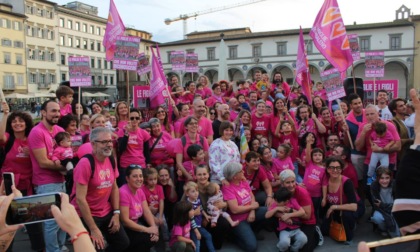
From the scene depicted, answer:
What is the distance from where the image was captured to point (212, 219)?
534 cm

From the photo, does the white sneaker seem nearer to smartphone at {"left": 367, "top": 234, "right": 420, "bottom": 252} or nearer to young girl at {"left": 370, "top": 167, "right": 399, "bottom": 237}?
young girl at {"left": 370, "top": 167, "right": 399, "bottom": 237}

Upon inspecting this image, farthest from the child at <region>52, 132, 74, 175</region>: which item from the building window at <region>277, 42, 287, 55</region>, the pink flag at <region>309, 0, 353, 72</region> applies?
the building window at <region>277, 42, 287, 55</region>

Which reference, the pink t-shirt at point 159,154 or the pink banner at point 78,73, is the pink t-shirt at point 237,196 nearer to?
the pink t-shirt at point 159,154

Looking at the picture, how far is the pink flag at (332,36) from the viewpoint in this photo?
284 inches

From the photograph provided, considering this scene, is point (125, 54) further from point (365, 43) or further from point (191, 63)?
point (365, 43)

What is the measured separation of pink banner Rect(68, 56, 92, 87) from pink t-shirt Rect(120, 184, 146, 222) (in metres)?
3.74

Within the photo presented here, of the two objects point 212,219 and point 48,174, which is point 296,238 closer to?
point 212,219

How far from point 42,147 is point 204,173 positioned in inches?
87.5

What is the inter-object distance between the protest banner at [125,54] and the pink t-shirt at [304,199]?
428 cm

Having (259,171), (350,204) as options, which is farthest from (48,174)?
(350,204)

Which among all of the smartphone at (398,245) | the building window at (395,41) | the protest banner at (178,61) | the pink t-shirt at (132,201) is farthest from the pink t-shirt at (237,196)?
the building window at (395,41)

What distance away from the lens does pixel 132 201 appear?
4781 millimetres

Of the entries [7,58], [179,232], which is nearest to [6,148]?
[179,232]

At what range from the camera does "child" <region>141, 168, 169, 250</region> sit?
518 cm
